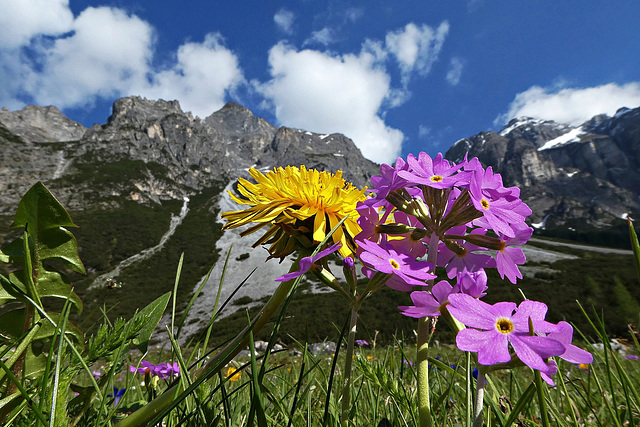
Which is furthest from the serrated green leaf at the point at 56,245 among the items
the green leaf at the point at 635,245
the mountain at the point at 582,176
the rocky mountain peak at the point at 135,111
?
the rocky mountain peak at the point at 135,111

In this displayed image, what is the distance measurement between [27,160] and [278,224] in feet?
508

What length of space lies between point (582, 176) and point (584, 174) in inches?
117

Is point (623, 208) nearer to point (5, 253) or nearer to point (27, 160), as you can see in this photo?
point (5, 253)

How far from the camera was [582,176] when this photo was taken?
525ft

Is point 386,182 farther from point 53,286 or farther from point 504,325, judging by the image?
point 53,286

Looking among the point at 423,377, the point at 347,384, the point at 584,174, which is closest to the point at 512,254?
the point at 423,377

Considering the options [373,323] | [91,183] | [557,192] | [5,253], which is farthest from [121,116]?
[557,192]

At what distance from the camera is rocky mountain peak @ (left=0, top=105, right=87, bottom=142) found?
15150 cm

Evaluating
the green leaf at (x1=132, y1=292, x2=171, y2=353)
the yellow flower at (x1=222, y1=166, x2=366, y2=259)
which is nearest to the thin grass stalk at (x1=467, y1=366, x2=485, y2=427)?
the yellow flower at (x1=222, y1=166, x2=366, y2=259)

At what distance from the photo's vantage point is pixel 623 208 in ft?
471

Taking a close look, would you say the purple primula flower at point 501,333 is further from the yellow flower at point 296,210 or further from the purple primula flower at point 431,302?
the yellow flower at point 296,210

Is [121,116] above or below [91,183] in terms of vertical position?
above

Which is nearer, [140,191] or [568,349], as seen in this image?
[568,349]

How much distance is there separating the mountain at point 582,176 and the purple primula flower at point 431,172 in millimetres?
158622
